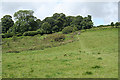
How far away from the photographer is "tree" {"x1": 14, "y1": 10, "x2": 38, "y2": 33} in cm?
8434

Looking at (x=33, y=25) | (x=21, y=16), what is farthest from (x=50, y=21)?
(x=21, y=16)

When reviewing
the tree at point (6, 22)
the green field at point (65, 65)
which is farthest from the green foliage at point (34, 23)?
the green field at point (65, 65)

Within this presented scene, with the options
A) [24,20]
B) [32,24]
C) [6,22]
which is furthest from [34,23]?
[6,22]

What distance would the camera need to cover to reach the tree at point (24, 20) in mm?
84338

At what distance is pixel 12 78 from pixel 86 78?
6367 millimetres

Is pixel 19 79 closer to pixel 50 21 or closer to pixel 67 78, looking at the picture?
pixel 67 78

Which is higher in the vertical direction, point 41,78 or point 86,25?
point 86,25

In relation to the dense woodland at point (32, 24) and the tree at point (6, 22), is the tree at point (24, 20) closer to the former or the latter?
the dense woodland at point (32, 24)

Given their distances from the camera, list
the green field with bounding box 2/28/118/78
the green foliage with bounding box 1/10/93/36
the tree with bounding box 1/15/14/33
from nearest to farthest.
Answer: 1. the green field with bounding box 2/28/118/78
2. the green foliage with bounding box 1/10/93/36
3. the tree with bounding box 1/15/14/33

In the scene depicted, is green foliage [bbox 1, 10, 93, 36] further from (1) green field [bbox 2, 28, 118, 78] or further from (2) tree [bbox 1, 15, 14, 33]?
(1) green field [bbox 2, 28, 118, 78]

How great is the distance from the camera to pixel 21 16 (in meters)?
86.6

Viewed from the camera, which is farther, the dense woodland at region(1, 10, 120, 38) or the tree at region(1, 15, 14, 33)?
the tree at region(1, 15, 14, 33)

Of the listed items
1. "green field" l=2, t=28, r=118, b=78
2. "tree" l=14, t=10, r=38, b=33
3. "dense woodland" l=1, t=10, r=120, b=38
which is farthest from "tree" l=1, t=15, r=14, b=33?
"green field" l=2, t=28, r=118, b=78

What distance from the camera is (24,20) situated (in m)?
85.5
